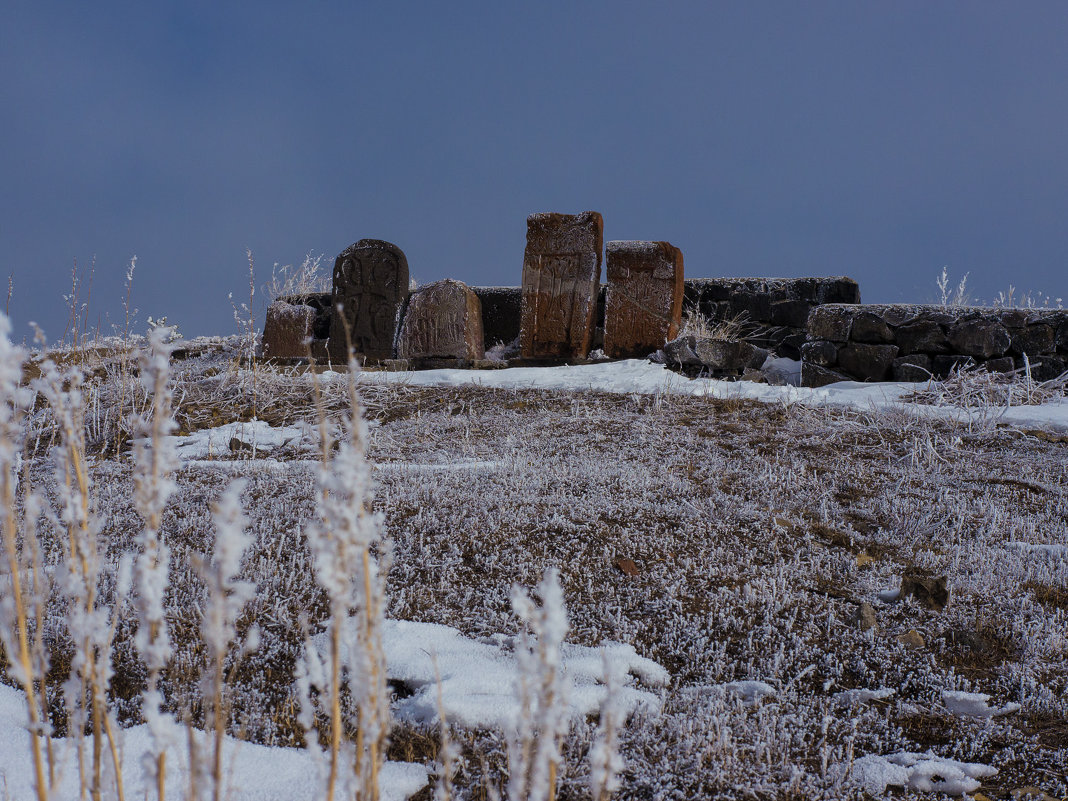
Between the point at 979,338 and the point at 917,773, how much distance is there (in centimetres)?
750

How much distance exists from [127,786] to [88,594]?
0.63m

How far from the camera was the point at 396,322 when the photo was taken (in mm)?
9906

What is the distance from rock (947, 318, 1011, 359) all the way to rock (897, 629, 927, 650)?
6.82m

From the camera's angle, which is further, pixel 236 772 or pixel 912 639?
pixel 912 639

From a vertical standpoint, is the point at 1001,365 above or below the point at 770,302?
below

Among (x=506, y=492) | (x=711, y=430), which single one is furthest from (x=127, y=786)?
(x=711, y=430)

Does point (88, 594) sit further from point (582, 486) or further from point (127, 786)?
point (582, 486)

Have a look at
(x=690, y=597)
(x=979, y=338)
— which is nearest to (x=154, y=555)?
(x=690, y=597)

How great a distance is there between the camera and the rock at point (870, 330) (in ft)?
26.4

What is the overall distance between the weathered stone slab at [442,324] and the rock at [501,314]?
1860 millimetres

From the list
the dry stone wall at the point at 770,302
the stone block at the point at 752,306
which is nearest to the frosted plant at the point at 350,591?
the dry stone wall at the point at 770,302

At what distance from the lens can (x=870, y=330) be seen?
8.07 meters

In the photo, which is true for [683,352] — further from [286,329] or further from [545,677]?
[545,677]

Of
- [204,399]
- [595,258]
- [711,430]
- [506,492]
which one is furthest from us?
[595,258]
